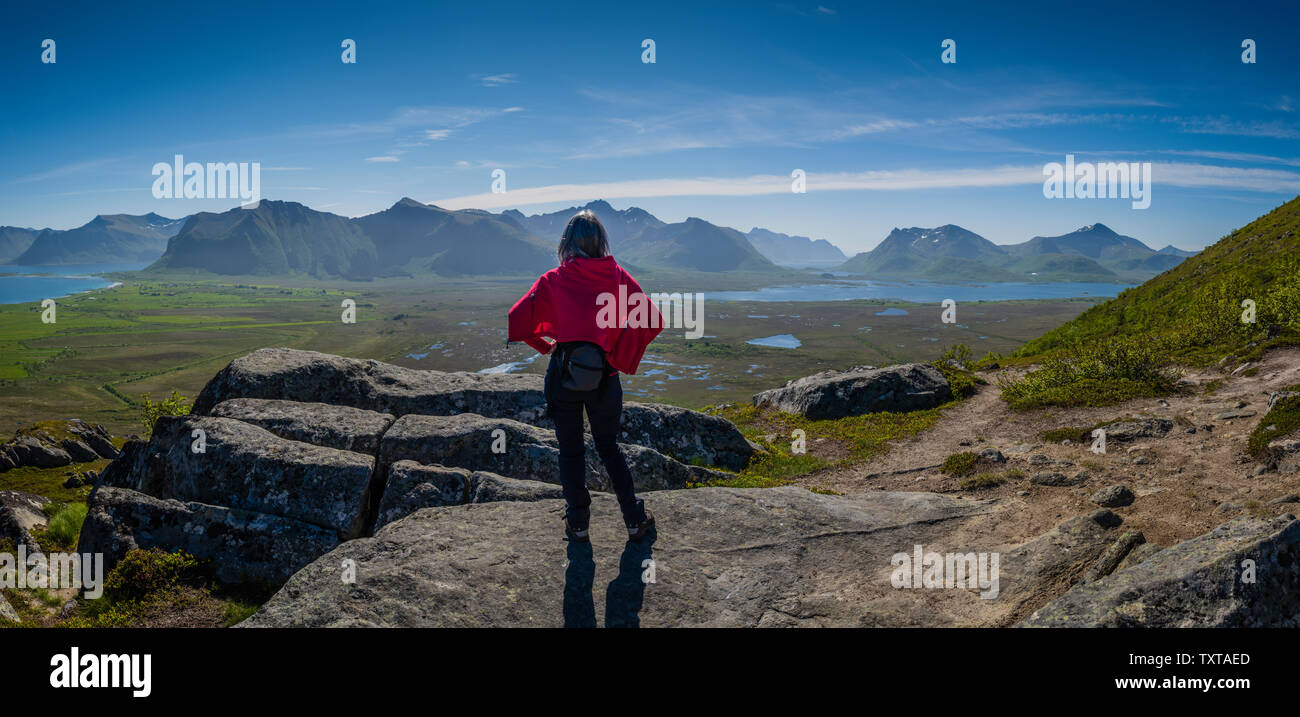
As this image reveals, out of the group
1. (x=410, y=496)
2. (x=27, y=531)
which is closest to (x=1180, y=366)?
(x=410, y=496)

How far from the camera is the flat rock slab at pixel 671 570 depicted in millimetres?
6801

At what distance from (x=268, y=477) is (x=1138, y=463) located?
18.0m

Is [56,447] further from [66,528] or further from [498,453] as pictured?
[498,453]

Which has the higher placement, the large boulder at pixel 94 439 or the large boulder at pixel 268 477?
the large boulder at pixel 268 477

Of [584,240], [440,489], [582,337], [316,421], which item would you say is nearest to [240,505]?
[316,421]

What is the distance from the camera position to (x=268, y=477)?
11594 millimetres

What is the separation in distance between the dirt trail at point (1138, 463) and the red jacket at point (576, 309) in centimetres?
706

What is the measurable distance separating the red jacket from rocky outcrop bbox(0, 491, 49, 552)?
17.1m

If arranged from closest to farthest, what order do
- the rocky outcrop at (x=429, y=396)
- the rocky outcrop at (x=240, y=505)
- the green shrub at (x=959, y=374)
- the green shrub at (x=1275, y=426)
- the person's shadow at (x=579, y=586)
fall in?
the person's shadow at (x=579, y=586)
the rocky outcrop at (x=240, y=505)
the green shrub at (x=1275, y=426)
the rocky outcrop at (x=429, y=396)
the green shrub at (x=959, y=374)

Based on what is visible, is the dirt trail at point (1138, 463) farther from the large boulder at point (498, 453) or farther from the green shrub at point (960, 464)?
the large boulder at point (498, 453)

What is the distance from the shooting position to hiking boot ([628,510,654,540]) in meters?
8.39

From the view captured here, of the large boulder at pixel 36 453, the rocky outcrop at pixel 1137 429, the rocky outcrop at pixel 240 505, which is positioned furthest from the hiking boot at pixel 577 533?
the large boulder at pixel 36 453
